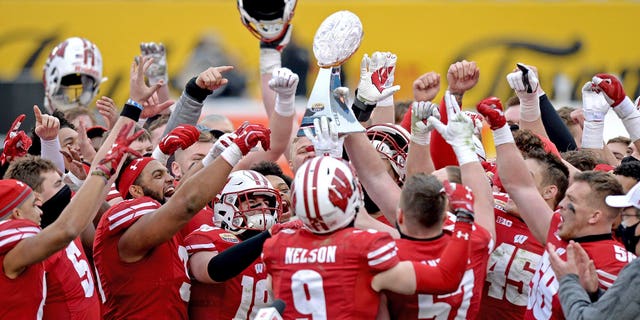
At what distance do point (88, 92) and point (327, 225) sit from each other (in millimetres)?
5402

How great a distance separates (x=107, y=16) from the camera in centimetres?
1510

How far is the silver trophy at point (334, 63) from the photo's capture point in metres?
5.60

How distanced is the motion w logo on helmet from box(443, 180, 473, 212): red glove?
0.42m

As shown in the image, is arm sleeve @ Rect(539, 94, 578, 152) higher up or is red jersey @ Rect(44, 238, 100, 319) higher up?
arm sleeve @ Rect(539, 94, 578, 152)

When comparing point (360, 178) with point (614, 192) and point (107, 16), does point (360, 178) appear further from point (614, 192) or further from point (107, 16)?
point (107, 16)

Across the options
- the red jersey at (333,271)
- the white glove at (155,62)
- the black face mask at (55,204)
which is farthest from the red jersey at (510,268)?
the white glove at (155,62)

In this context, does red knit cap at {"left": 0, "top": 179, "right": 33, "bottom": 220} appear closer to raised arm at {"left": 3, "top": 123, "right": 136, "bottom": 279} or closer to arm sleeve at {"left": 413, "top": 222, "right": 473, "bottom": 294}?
raised arm at {"left": 3, "top": 123, "right": 136, "bottom": 279}

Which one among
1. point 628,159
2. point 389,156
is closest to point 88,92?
point 389,156

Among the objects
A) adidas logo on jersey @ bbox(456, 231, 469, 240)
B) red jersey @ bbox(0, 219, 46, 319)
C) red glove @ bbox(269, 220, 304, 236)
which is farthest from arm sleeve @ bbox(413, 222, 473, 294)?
red jersey @ bbox(0, 219, 46, 319)

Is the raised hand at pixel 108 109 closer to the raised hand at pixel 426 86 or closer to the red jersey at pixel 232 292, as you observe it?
the red jersey at pixel 232 292

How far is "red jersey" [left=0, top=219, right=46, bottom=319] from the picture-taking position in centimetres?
Answer: 523

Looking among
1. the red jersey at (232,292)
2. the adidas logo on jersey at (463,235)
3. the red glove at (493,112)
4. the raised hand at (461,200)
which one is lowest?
the red jersey at (232,292)

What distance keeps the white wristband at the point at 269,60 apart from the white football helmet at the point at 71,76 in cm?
286

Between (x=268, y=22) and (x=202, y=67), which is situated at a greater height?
(x=268, y=22)
